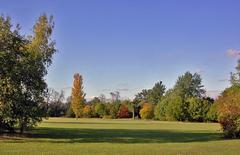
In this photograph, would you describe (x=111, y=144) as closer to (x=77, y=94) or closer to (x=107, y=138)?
(x=107, y=138)

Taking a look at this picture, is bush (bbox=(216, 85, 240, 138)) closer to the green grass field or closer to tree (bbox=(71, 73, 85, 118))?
Answer: the green grass field

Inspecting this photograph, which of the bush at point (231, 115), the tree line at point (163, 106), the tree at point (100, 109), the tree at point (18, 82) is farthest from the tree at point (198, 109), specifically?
the tree at point (18, 82)

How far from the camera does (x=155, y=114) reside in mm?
148375

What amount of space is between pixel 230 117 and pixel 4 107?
2516 cm

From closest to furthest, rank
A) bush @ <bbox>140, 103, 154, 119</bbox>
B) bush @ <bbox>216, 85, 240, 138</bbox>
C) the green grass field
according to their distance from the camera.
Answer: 1. the green grass field
2. bush @ <bbox>216, 85, 240, 138</bbox>
3. bush @ <bbox>140, 103, 154, 119</bbox>

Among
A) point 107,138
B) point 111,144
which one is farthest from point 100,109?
point 111,144

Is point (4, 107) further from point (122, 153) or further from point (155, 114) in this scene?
point (155, 114)

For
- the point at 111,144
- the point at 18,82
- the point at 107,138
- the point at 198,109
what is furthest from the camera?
the point at 198,109

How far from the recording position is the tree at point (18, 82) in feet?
129

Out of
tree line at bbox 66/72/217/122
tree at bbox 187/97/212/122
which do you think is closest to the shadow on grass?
tree line at bbox 66/72/217/122

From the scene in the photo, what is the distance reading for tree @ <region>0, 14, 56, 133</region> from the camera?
39438mm

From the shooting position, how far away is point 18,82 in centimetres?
4088

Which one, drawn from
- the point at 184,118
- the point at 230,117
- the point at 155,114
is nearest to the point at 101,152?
the point at 230,117

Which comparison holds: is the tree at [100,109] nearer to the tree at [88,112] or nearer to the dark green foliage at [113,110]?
the tree at [88,112]
